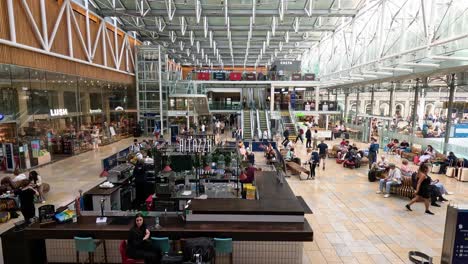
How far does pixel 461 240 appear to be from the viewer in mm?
4402

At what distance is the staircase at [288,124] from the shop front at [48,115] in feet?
48.1

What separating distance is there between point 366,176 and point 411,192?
320 cm

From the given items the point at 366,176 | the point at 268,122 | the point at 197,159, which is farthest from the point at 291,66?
the point at 197,159

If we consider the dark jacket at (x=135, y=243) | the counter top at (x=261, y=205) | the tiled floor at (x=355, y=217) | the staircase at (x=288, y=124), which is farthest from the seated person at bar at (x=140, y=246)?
the staircase at (x=288, y=124)

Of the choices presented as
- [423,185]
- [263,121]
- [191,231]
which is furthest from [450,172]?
[263,121]

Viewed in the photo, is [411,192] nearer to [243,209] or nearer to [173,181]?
[243,209]

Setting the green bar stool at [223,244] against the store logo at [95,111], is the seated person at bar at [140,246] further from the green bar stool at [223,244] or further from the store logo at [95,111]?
the store logo at [95,111]

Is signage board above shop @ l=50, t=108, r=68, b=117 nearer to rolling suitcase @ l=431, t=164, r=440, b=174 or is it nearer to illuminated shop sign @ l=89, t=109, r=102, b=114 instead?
illuminated shop sign @ l=89, t=109, r=102, b=114

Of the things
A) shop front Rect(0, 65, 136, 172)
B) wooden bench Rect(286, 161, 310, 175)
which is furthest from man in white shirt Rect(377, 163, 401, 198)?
shop front Rect(0, 65, 136, 172)

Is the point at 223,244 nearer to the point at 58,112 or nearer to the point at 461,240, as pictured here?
the point at 461,240

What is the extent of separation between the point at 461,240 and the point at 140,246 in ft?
16.5

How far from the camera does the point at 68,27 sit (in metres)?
15.2

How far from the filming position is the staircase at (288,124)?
80.1 feet

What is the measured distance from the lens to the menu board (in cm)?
432
